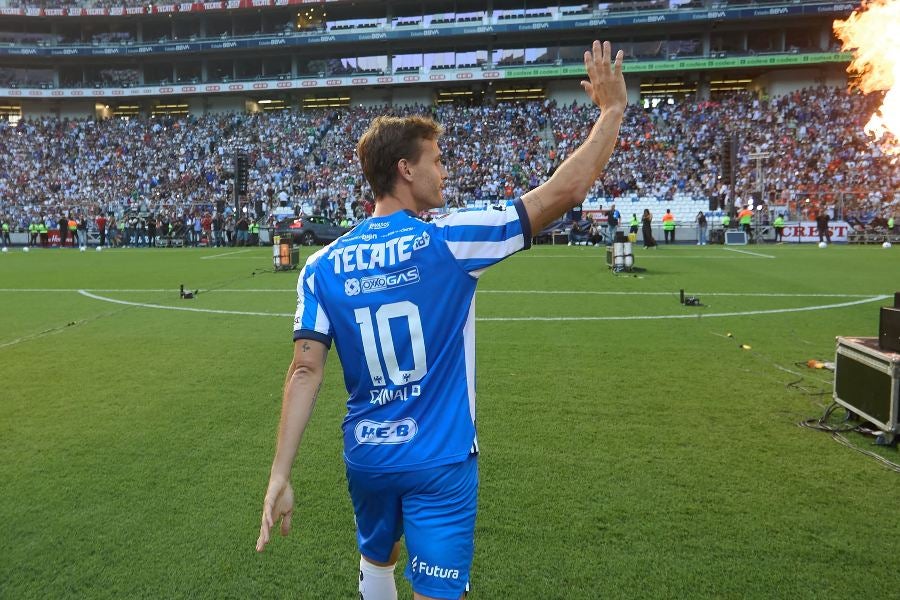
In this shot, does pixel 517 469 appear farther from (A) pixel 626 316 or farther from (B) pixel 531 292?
(B) pixel 531 292

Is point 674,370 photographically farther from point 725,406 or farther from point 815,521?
point 815,521

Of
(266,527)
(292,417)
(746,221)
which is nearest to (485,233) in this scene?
(292,417)

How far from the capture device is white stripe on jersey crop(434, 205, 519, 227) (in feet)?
7.09

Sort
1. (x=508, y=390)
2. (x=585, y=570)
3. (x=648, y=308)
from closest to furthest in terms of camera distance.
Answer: (x=585, y=570), (x=508, y=390), (x=648, y=308)

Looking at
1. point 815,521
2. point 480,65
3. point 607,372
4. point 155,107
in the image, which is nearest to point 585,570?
point 815,521

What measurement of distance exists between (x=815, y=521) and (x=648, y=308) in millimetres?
8196

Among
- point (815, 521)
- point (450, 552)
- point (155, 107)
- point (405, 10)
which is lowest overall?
point (815, 521)

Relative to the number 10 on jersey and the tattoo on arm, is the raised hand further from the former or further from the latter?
the number 10 on jersey

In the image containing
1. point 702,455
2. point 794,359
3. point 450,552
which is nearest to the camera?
point 450,552

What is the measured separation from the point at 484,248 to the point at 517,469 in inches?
117

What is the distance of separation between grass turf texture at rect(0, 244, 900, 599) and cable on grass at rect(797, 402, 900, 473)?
9 centimetres

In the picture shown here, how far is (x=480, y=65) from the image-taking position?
50969 mm

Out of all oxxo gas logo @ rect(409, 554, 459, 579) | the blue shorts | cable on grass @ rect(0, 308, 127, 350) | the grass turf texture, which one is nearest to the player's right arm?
the blue shorts

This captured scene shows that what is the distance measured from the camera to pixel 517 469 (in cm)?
479
